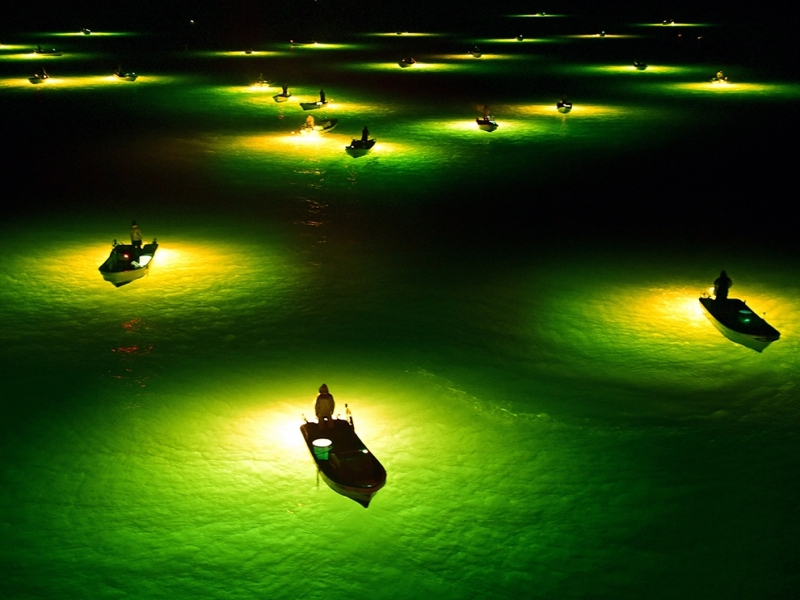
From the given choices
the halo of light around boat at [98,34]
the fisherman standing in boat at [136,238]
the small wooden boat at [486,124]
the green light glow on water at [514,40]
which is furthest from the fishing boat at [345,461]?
the halo of light around boat at [98,34]

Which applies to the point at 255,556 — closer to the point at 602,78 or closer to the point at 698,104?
the point at 698,104

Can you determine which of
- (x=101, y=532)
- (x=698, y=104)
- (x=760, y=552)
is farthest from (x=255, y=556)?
(x=698, y=104)

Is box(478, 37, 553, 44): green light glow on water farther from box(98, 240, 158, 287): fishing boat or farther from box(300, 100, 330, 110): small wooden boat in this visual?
box(98, 240, 158, 287): fishing boat

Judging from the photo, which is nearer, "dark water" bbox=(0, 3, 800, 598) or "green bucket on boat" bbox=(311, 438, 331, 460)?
"dark water" bbox=(0, 3, 800, 598)

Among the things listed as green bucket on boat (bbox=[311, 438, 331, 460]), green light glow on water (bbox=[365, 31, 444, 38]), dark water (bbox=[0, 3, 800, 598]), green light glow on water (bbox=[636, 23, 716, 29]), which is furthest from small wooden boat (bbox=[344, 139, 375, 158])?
green light glow on water (bbox=[636, 23, 716, 29])

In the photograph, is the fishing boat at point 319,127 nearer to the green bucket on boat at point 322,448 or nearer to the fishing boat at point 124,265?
the fishing boat at point 124,265

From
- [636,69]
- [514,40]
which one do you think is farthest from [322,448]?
[514,40]
